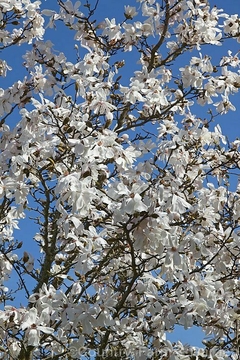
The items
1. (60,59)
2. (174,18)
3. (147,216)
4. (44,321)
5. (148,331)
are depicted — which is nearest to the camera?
(147,216)

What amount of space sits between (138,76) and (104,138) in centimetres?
167

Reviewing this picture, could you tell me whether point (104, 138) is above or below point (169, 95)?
below

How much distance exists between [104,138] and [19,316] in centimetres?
139

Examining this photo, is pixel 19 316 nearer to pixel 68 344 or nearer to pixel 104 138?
pixel 68 344

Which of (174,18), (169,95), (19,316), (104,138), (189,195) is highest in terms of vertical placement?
(174,18)

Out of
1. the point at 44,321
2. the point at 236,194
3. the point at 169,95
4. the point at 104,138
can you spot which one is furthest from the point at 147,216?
the point at 169,95

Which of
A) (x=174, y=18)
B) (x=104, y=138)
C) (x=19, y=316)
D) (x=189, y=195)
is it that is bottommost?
(x=19, y=316)

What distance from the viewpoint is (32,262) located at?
4.84 m

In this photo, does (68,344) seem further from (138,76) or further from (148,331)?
(138,76)

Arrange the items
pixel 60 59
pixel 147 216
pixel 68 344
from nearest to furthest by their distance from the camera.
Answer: pixel 147 216 → pixel 68 344 → pixel 60 59

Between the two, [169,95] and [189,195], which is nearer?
[189,195]

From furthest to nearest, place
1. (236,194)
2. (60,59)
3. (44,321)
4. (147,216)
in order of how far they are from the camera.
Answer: (60,59), (236,194), (44,321), (147,216)

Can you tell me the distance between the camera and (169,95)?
18.1 feet

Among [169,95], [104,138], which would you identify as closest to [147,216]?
[104,138]
